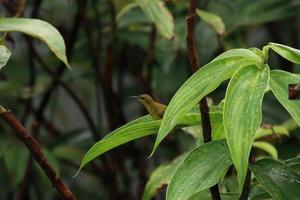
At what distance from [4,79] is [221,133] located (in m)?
0.84

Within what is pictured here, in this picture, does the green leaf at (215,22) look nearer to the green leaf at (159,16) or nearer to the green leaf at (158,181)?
the green leaf at (159,16)

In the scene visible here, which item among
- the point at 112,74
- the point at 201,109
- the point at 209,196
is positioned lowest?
the point at 112,74

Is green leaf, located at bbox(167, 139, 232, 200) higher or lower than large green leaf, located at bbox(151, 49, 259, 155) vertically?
lower

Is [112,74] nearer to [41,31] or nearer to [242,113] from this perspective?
[41,31]

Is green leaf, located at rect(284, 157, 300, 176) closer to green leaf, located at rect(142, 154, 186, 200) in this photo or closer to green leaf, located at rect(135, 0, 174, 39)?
green leaf, located at rect(142, 154, 186, 200)

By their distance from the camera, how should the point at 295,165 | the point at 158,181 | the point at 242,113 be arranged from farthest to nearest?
the point at 158,181 → the point at 295,165 → the point at 242,113

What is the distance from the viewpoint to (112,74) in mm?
1211

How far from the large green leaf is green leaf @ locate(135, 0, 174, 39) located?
0.37m

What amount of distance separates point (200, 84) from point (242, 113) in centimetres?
4

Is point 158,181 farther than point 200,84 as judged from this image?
Yes

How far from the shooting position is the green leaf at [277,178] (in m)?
A: 0.56

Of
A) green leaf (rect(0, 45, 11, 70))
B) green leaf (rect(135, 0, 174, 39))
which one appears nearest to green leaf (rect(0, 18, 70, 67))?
green leaf (rect(0, 45, 11, 70))

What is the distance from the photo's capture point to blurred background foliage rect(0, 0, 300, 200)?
3.67 feet

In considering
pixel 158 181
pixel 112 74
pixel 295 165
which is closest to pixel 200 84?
pixel 295 165
